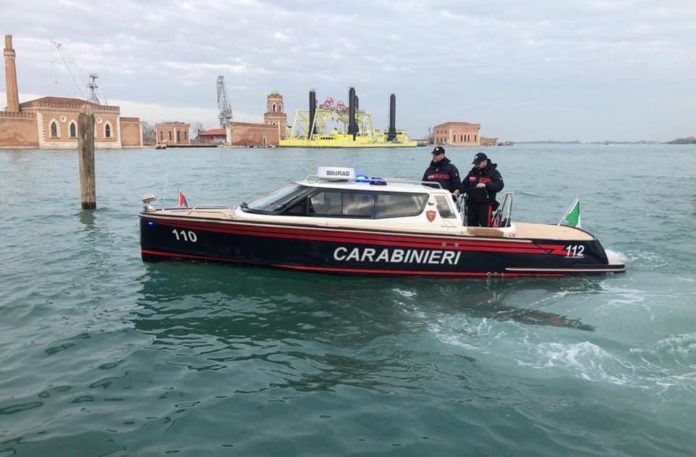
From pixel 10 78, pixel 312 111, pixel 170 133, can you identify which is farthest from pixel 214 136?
pixel 10 78

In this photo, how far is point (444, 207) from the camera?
1070 cm

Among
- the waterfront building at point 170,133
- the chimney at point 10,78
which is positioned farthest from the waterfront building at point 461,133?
the chimney at point 10,78

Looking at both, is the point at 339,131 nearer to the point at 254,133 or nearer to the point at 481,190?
the point at 254,133

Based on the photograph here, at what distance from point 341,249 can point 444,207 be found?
87.0 inches

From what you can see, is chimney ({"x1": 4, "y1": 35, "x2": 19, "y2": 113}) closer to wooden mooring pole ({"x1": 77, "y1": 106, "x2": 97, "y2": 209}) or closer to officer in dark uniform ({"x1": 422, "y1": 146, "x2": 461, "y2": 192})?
wooden mooring pole ({"x1": 77, "y1": 106, "x2": 97, "y2": 209})

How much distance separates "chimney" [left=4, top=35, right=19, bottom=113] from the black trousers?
10187 cm

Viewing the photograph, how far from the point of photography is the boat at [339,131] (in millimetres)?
130875

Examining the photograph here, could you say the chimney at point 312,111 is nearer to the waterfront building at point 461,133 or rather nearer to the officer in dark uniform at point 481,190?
the waterfront building at point 461,133

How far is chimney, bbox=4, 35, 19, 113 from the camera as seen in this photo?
93.5m

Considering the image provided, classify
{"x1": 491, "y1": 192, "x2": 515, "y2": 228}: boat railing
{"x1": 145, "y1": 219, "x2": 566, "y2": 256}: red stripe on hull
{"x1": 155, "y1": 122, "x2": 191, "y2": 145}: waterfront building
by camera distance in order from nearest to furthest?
1. {"x1": 145, "y1": 219, "x2": 566, "y2": 256}: red stripe on hull
2. {"x1": 491, "y1": 192, "x2": 515, "y2": 228}: boat railing
3. {"x1": 155, "y1": 122, "x2": 191, "y2": 145}: waterfront building

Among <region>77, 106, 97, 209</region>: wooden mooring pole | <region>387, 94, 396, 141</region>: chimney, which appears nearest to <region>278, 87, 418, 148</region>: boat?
<region>387, 94, 396, 141</region>: chimney

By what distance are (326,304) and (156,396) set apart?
3621 millimetres

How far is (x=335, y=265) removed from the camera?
33.8ft

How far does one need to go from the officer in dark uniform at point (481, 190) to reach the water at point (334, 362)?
1.55 m
